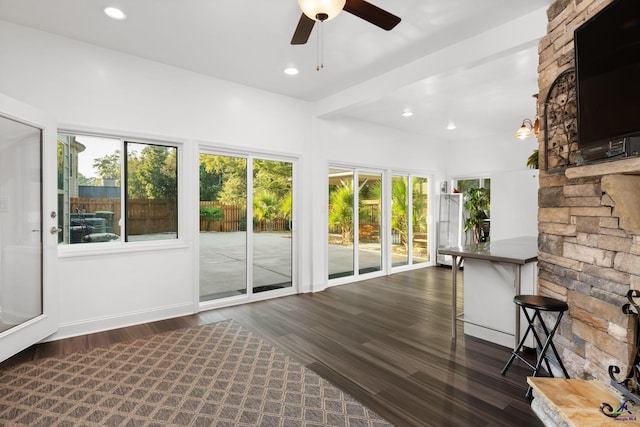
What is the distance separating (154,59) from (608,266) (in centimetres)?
449

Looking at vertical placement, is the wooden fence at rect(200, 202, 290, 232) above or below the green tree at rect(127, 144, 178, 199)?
below

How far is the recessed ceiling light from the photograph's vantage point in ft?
9.16

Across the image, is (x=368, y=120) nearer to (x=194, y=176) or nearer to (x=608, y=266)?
(x=194, y=176)

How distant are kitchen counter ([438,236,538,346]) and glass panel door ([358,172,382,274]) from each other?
2772mm

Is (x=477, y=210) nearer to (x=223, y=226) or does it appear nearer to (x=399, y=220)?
(x=399, y=220)

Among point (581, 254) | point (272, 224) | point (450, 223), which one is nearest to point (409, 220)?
point (450, 223)

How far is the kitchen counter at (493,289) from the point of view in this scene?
9.91 ft

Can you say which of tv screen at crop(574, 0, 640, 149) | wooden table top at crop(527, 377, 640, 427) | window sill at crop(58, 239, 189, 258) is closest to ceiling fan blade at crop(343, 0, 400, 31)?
tv screen at crop(574, 0, 640, 149)

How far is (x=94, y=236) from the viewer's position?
355 centimetres

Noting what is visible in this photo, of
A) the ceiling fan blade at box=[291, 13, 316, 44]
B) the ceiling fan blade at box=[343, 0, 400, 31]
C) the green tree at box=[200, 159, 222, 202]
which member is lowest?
the green tree at box=[200, 159, 222, 202]

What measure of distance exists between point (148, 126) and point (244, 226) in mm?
1708

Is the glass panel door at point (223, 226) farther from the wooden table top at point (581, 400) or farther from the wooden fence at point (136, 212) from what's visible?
the wooden table top at point (581, 400)

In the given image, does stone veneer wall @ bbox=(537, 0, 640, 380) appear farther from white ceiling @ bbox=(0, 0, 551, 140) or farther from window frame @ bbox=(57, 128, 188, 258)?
window frame @ bbox=(57, 128, 188, 258)

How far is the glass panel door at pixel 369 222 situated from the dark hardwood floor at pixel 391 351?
1.33 m
